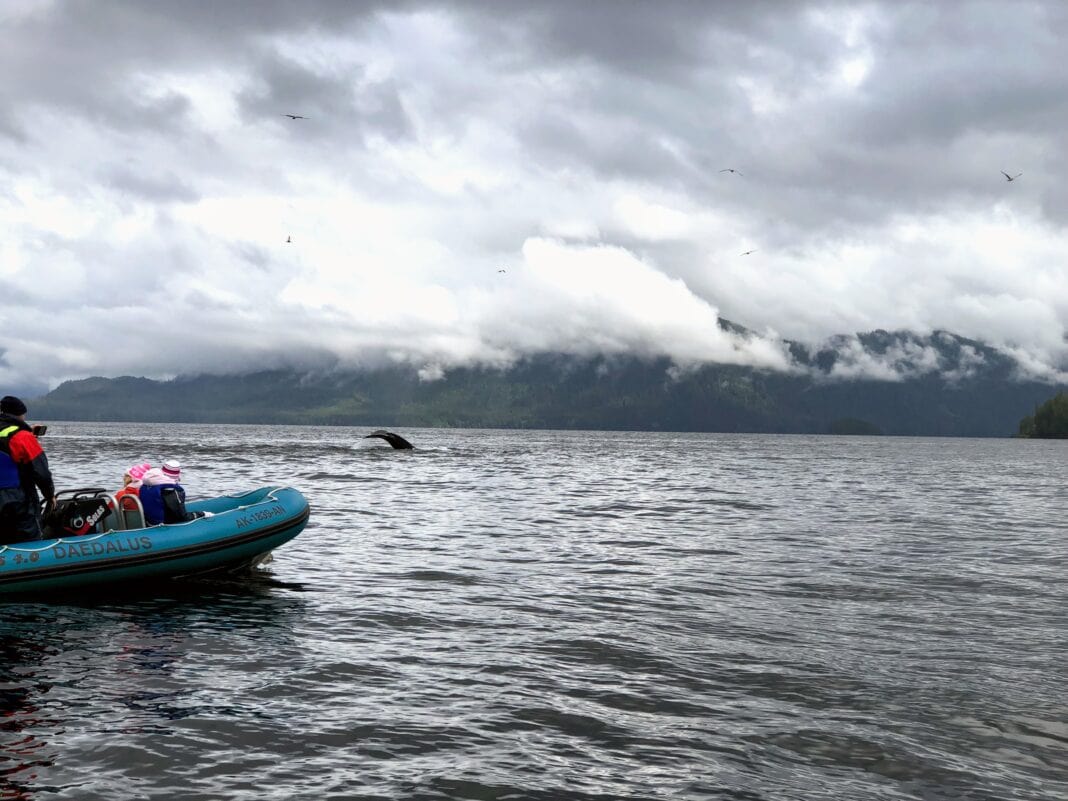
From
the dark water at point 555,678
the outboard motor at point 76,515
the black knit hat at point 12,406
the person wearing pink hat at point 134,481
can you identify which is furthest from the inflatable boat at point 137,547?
the black knit hat at point 12,406

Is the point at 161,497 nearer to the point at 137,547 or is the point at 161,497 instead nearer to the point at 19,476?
the point at 137,547

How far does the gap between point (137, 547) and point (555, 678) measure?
9.21 metres

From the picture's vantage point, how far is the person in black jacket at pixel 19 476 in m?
14.5

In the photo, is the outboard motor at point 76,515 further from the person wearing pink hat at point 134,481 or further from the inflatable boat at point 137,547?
the person wearing pink hat at point 134,481

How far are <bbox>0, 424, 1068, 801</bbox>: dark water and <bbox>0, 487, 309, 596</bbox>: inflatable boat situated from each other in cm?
54

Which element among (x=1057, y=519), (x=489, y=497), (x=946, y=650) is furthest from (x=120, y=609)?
(x=1057, y=519)

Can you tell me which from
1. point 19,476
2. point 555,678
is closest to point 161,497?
point 19,476

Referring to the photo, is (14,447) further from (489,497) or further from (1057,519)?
(1057,519)

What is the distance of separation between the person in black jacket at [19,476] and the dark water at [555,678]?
4.71 ft

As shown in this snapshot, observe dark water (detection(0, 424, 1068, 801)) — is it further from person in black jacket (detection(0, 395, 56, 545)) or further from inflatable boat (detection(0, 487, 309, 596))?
person in black jacket (detection(0, 395, 56, 545))

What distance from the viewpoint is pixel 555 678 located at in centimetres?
1060

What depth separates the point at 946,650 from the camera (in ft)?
40.6

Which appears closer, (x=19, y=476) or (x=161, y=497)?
(x=19, y=476)

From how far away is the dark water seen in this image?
25.3 feet
